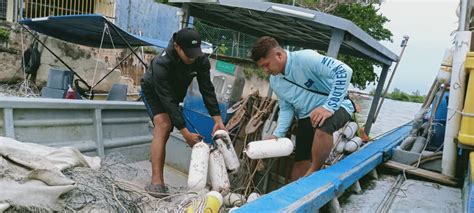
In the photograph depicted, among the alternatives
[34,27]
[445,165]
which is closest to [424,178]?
[445,165]

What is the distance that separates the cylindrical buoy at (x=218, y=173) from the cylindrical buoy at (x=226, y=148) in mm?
70

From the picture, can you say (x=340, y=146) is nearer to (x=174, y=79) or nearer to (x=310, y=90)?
Result: (x=310, y=90)

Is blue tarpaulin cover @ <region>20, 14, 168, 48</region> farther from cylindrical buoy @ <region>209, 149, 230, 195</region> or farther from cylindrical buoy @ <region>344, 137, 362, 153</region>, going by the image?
cylindrical buoy @ <region>344, 137, 362, 153</region>

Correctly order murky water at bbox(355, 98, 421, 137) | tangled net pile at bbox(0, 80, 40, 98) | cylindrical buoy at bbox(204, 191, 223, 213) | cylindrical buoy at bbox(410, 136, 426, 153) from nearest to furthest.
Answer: cylindrical buoy at bbox(204, 191, 223, 213) < cylindrical buoy at bbox(410, 136, 426, 153) < tangled net pile at bbox(0, 80, 40, 98) < murky water at bbox(355, 98, 421, 137)

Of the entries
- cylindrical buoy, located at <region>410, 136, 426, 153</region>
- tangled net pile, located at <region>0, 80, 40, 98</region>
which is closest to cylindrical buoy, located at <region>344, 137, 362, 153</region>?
cylindrical buoy, located at <region>410, 136, 426, 153</region>

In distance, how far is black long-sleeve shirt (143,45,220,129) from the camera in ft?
10.6

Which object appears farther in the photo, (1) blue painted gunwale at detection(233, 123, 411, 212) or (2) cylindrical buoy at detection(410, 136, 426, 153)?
(2) cylindrical buoy at detection(410, 136, 426, 153)

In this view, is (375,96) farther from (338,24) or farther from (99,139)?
(99,139)

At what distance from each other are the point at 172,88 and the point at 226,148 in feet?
2.43

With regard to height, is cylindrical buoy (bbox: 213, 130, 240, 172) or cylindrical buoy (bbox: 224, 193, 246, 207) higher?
cylindrical buoy (bbox: 213, 130, 240, 172)

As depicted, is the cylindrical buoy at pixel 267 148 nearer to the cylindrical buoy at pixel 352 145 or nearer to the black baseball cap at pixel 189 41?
the black baseball cap at pixel 189 41

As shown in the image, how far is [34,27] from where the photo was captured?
664 centimetres

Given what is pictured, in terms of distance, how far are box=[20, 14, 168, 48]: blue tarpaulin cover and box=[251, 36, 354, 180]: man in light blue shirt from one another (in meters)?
3.57

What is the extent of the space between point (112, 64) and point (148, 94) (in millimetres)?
8605
